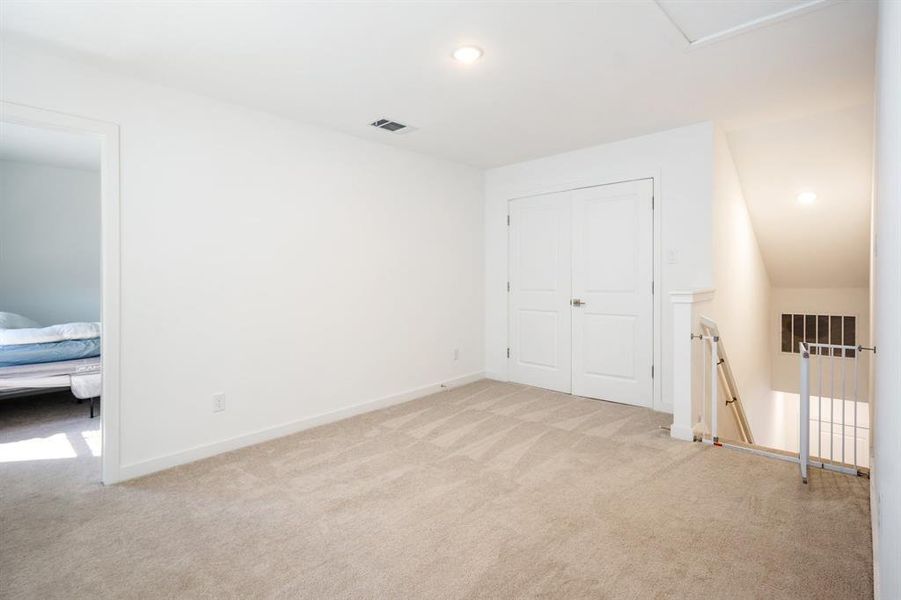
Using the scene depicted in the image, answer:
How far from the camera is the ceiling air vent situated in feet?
12.0

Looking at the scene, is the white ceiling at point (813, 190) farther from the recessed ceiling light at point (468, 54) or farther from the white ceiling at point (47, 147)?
the white ceiling at point (47, 147)

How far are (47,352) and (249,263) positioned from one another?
7.77 feet

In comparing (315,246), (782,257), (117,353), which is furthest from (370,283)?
(782,257)

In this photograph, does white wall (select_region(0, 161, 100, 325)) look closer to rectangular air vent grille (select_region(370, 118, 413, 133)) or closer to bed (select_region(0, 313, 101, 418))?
bed (select_region(0, 313, 101, 418))

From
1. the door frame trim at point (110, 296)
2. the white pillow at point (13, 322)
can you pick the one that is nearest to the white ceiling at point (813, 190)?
the door frame trim at point (110, 296)

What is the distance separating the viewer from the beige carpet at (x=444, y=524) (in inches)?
71.9

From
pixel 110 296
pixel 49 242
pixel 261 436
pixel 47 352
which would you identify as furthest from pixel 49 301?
pixel 261 436

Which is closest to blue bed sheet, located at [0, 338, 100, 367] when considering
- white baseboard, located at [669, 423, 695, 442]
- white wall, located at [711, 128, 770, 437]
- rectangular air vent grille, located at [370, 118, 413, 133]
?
rectangular air vent grille, located at [370, 118, 413, 133]

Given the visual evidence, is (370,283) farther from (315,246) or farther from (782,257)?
(782,257)

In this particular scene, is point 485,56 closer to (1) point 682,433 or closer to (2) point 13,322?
(1) point 682,433

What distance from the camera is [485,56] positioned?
2.60 meters

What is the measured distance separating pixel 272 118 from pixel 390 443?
2501 mm

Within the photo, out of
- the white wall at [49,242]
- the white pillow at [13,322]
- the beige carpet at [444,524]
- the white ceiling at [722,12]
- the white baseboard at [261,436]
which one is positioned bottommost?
the beige carpet at [444,524]

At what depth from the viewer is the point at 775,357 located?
6.68 meters
